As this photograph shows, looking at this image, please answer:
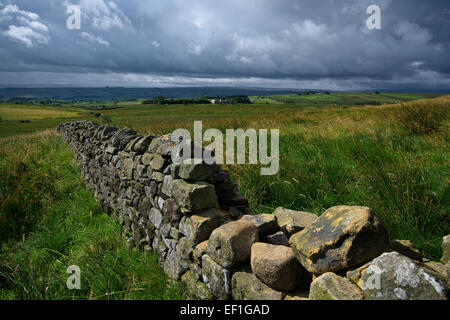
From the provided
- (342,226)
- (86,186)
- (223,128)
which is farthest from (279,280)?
(223,128)

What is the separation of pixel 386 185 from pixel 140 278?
3.45m

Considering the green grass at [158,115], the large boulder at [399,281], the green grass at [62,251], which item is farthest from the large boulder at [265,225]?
the green grass at [158,115]

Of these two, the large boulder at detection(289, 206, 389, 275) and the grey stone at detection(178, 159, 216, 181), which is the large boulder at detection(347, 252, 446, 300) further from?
the grey stone at detection(178, 159, 216, 181)

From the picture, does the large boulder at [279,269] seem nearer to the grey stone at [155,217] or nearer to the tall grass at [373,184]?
the tall grass at [373,184]

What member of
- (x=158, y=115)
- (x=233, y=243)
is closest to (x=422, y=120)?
(x=233, y=243)

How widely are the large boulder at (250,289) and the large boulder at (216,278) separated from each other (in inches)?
3.6

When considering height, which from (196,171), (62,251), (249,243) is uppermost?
(196,171)

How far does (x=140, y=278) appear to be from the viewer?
126 inches

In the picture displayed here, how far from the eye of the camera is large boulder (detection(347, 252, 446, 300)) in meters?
1.33

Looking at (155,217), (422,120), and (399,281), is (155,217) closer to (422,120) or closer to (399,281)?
(399,281)

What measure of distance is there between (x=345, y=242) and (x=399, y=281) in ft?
1.12

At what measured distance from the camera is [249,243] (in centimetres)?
235

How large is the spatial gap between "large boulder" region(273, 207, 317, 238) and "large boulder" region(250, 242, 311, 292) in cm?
42
